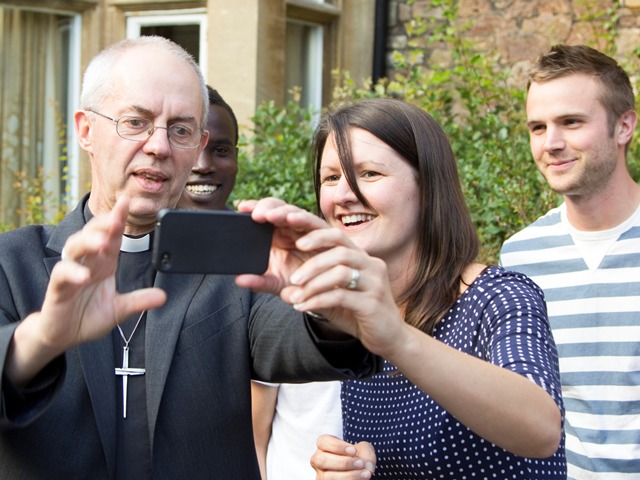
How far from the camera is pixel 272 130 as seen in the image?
21.4 feet

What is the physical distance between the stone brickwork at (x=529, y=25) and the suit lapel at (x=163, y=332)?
4999 millimetres

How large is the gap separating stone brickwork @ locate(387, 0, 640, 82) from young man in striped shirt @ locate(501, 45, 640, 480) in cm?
324

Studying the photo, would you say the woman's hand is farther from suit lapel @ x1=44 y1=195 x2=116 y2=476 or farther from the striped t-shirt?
the striped t-shirt

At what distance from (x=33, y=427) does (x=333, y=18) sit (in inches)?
259

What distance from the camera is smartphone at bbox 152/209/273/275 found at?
175cm

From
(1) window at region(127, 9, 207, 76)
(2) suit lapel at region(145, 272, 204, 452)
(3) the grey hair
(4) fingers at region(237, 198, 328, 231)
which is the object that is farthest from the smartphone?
(1) window at region(127, 9, 207, 76)

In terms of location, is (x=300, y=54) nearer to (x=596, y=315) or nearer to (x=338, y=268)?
(x=596, y=315)

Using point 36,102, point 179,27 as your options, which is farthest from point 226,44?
point 36,102

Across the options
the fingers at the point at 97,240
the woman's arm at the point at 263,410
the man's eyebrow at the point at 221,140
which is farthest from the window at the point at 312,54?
the fingers at the point at 97,240

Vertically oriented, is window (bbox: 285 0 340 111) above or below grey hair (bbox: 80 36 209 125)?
above

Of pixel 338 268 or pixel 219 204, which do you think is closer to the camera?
pixel 338 268

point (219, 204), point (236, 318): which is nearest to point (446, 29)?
point (219, 204)

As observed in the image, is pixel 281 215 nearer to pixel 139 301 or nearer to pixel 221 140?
pixel 139 301

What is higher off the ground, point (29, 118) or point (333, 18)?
point (333, 18)
